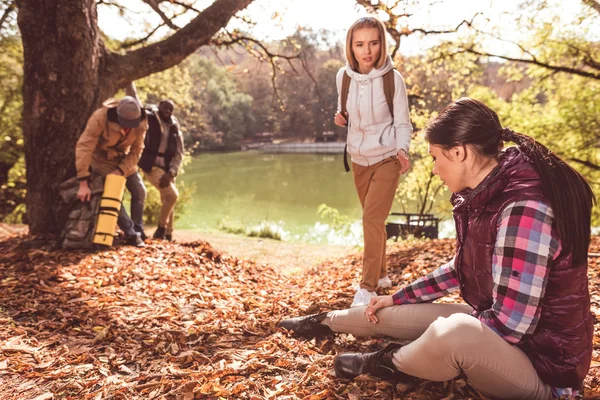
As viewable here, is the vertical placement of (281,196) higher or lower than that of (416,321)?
lower

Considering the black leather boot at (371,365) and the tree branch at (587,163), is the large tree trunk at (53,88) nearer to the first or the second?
the black leather boot at (371,365)

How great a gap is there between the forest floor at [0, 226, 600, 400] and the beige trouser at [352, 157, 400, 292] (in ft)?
1.23

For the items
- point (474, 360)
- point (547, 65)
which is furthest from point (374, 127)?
point (547, 65)

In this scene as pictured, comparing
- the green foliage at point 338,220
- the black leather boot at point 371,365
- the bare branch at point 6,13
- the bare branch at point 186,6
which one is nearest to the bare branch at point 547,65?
the green foliage at point 338,220

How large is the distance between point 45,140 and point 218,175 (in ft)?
109

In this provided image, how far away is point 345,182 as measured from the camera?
35.3 m

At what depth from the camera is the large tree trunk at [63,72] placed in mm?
4641

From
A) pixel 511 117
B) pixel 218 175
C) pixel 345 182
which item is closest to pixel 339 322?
pixel 511 117

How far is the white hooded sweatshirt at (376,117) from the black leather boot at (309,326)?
1.40m

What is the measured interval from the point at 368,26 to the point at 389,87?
50 centimetres

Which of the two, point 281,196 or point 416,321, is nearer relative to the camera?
point 416,321

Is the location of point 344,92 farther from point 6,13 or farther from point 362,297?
point 6,13

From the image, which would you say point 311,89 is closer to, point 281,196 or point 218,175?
point 218,175

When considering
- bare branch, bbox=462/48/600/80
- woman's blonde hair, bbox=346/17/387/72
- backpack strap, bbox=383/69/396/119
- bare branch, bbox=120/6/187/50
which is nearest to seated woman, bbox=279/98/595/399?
backpack strap, bbox=383/69/396/119
